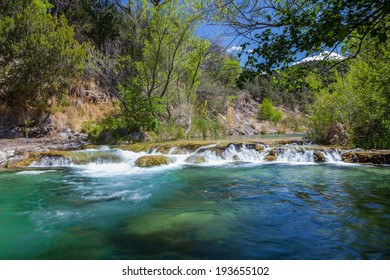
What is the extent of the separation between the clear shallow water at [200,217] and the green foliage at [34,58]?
10395 millimetres

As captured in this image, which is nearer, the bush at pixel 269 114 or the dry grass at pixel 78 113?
the dry grass at pixel 78 113

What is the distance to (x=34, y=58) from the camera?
15531mm

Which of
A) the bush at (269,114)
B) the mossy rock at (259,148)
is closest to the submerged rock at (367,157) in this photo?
the mossy rock at (259,148)

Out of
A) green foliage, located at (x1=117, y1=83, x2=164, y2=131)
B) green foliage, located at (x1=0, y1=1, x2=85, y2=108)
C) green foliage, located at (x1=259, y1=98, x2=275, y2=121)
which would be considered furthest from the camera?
green foliage, located at (x1=259, y1=98, x2=275, y2=121)

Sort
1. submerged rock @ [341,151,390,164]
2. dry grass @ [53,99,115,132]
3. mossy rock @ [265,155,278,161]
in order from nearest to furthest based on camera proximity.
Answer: submerged rock @ [341,151,390,164] → mossy rock @ [265,155,278,161] → dry grass @ [53,99,115,132]

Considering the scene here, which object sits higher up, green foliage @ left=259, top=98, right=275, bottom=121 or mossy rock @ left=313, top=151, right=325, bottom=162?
green foliage @ left=259, top=98, right=275, bottom=121

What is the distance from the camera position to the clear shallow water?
322 centimetres

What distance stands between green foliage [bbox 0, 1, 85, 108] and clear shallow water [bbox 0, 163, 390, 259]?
10395 millimetres

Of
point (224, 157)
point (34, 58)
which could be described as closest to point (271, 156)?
point (224, 157)

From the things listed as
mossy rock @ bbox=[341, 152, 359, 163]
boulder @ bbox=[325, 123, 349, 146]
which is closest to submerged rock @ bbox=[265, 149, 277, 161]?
mossy rock @ bbox=[341, 152, 359, 163]

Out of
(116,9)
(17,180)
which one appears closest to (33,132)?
(17,180)

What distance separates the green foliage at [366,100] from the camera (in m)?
9.06

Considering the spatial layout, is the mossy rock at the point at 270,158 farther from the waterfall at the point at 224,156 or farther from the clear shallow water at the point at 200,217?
the clear shallow water at the point at 200,217

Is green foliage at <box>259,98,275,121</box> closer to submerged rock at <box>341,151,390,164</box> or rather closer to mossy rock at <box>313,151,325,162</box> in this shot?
mossy rock at <box>313,151,325,162</box>
